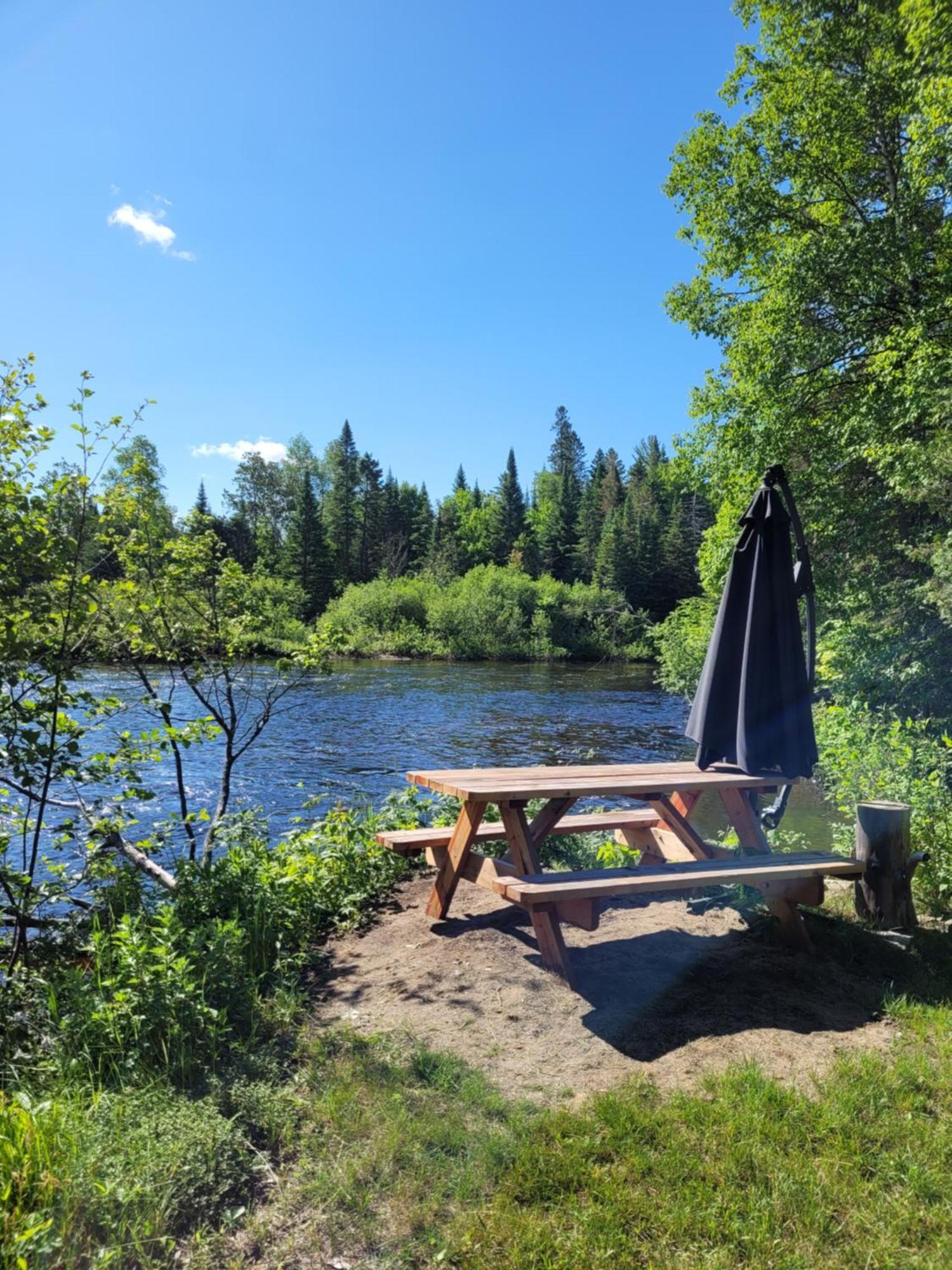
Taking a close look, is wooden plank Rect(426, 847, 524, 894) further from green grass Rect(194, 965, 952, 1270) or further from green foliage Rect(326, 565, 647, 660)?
green foliage Rect(326, 565, 647, 660)

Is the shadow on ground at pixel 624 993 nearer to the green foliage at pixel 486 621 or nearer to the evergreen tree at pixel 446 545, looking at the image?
the green foliage at pixel 486 621

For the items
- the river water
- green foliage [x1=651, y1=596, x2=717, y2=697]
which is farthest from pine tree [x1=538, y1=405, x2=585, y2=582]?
green foliage [x1=651, y1=596, x2=717, y2=697]

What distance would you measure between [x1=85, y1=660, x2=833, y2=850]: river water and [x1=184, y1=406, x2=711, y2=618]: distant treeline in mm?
23913

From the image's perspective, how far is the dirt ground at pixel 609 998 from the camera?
→ 296cm

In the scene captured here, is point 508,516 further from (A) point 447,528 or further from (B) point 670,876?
(B) point 670,876

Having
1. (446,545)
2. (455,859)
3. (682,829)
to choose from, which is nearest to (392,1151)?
(455,859)

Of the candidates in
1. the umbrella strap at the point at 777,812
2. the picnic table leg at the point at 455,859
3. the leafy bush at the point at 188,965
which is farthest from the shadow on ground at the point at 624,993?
the umbrella strap at the point at 777,812

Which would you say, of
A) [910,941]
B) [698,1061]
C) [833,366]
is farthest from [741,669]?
[833,366]

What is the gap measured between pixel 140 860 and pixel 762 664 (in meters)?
4.42

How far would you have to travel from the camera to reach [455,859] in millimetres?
4262

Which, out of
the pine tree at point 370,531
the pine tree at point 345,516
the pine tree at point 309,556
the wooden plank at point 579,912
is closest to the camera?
the wooden plank at point 579,912

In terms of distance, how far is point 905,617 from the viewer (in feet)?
29.5

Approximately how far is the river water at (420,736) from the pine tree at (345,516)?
107 feet

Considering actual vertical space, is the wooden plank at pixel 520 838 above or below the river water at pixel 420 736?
above
